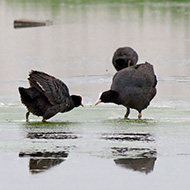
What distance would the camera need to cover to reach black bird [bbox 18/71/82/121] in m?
9.95

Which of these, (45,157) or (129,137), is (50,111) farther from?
(45,157)

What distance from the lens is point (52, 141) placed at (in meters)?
8.61

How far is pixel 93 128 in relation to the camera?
959 centimetres

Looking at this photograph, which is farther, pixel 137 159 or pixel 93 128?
pixel 93 128

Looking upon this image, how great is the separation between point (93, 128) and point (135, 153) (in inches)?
71.7

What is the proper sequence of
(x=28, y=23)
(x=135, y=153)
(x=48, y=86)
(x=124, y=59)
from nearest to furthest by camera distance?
(x=135, y=153), (x=48, y=86), (x=124, y=59), (x=28, y=23)

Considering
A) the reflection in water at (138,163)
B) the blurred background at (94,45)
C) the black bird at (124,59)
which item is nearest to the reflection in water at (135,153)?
the reflection in water at (138,163)

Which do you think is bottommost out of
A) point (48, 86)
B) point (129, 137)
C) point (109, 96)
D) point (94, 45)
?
point (94, 45)

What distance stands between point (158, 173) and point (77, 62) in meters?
12.1

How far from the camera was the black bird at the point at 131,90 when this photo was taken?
1037 cm

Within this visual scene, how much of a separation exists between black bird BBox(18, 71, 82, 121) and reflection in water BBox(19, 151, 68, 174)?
2.16 meters

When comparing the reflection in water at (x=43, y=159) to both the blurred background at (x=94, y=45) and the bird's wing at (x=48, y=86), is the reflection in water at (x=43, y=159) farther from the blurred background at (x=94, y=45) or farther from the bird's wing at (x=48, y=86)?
the blurred background at (x=94, y=45)

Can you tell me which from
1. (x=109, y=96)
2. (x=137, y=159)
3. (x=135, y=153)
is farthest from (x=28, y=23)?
(x=137, y=159)

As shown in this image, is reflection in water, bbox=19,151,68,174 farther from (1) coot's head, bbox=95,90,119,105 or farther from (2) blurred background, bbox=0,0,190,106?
(2) blurred background, bbox=0,0,190,106
